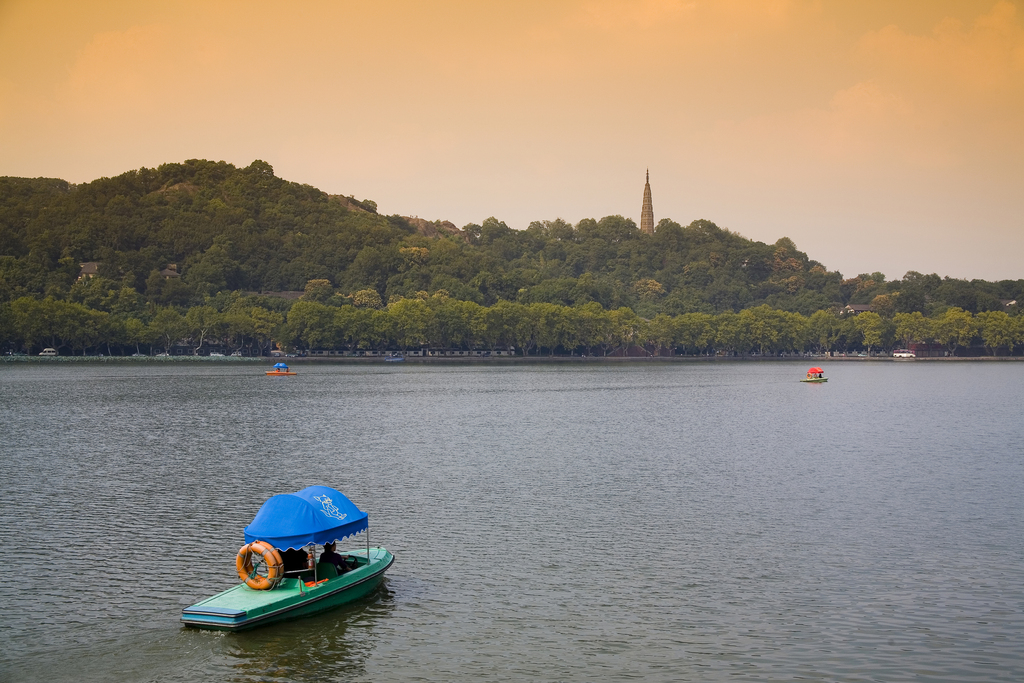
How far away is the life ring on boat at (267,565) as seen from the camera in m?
22.8

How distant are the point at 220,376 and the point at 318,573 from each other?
119 meters

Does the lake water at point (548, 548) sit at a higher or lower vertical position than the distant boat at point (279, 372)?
lower

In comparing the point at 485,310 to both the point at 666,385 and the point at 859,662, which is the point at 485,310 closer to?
the point at 666,385

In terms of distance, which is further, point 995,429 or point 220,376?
point 220,376

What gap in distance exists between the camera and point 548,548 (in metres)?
30.8

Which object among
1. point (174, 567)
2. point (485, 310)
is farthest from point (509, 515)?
point (485, 310)

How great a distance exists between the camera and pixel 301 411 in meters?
81.4

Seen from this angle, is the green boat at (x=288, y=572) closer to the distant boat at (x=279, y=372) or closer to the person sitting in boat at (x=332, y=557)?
the person sitting in boat at (x=332, y=557)

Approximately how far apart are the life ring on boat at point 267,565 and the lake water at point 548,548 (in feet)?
4.60

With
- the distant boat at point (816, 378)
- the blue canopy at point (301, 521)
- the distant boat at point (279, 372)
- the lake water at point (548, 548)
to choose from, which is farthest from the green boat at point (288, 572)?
the distant boat at point (279, 372)

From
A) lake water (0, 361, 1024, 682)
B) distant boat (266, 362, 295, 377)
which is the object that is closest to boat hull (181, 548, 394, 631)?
lake water (0, 361, 1024, 682)

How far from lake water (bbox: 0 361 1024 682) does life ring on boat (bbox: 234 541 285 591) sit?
4.60 feet

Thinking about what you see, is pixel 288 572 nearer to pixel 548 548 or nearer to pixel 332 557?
pixel 332 557

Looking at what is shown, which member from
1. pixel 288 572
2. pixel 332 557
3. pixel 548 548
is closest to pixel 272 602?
pixel 288 572
